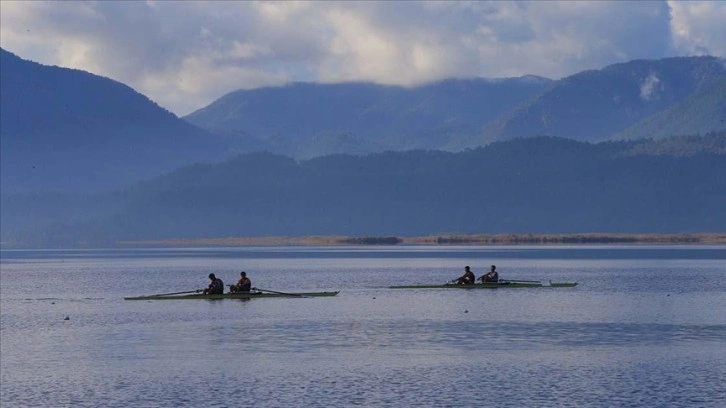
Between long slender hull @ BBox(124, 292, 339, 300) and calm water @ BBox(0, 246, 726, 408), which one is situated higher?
long slender hull @ BBox(124, 292, 339, 300)

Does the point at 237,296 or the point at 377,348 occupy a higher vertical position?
the point at 237,296

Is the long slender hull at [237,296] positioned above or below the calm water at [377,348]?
above

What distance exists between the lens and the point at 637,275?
5300 inches

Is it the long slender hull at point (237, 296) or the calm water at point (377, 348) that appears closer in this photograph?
the calm water at point (377, 348)

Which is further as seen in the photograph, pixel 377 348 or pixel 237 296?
pixel 237 296

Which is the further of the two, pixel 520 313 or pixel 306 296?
pixel 306 296

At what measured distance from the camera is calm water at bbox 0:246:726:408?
52594 mm

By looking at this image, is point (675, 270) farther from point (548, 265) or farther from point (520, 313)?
point (520, 313)

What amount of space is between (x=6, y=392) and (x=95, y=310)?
135 feet

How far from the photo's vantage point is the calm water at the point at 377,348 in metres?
52.6

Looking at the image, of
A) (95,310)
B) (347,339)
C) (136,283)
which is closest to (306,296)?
→ (95,310)

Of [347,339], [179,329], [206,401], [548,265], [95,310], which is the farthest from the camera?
[548,265]

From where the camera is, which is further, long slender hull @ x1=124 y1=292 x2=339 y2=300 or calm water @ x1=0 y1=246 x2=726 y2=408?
long slender hull @ x1=124 y1=292 x2=339 y2=300

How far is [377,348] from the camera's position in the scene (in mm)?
66875
